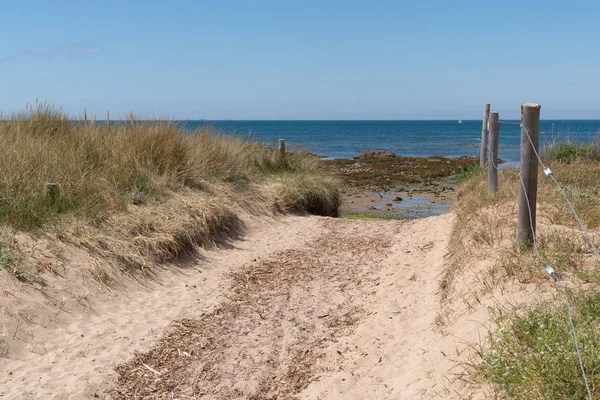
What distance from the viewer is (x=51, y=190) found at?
762 centimetres

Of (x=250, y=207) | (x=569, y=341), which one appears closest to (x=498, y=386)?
(x=569, y=341)

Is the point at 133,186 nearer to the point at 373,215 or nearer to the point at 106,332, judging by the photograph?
the point at 106,332

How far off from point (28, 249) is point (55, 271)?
1.43 feet

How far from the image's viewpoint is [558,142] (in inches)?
537

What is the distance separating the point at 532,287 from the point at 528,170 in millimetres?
1265

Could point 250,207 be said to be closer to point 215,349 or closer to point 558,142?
point 215,349

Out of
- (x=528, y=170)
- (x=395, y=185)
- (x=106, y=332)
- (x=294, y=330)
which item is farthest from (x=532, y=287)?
(x=395, y=185)

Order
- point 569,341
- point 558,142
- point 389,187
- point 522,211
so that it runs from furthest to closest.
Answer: point 389,187 → point 558,142 → point 522,211 → point 569,341

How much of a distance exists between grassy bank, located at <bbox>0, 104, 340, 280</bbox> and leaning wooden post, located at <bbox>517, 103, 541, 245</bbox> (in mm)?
4627

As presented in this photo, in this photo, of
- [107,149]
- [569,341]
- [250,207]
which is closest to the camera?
[569,341]

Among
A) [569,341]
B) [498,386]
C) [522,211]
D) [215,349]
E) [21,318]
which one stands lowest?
[215,349]

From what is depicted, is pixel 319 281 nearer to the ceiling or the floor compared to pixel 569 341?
nearer to the floor

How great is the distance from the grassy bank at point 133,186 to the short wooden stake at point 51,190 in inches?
2.2

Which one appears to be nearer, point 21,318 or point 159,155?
point 21,318
